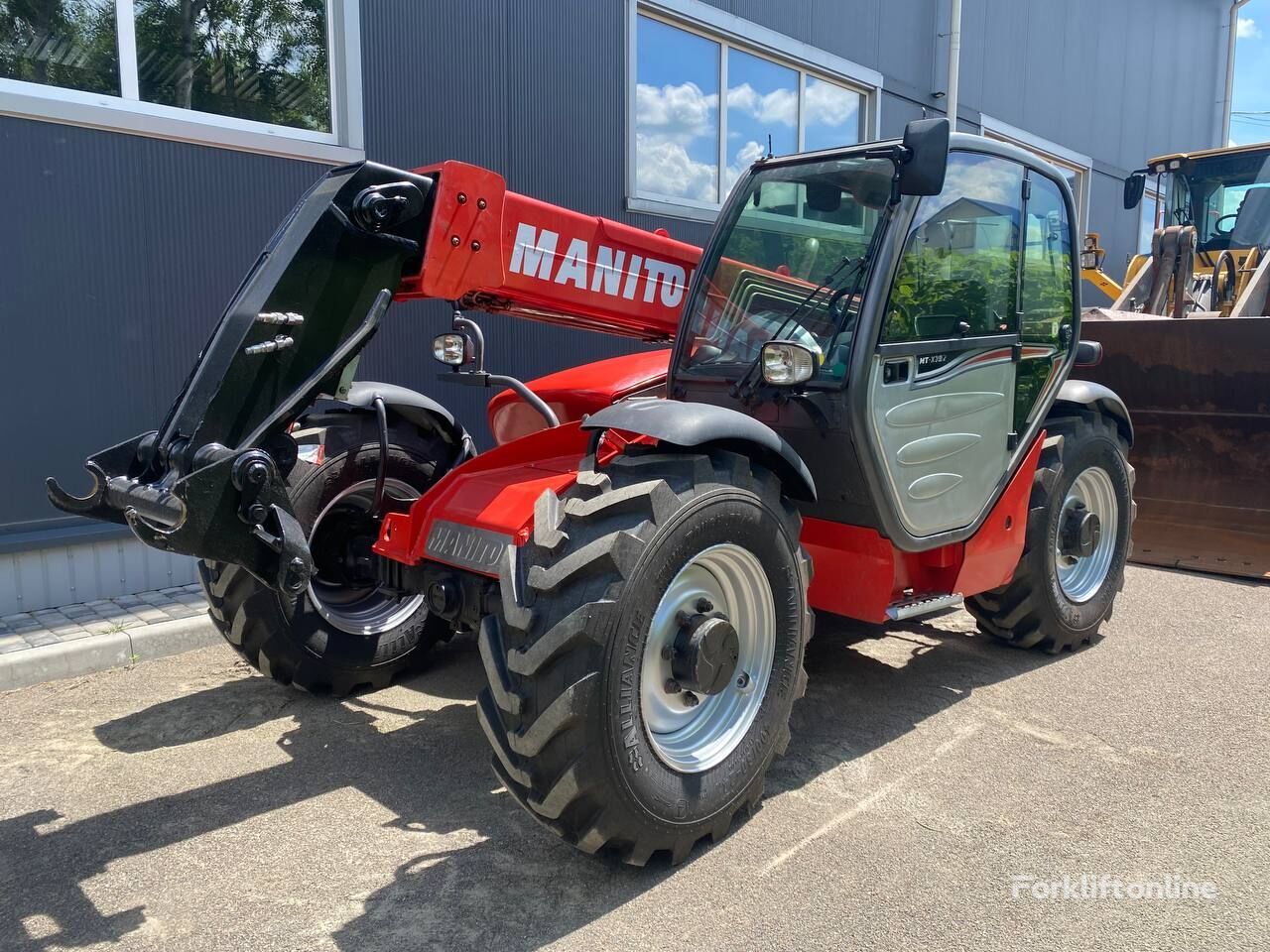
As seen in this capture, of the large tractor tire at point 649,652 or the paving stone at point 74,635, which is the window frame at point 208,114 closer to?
the paving stone at point 74,635

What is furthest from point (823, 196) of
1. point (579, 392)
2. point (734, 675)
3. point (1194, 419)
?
point (1194, 419)

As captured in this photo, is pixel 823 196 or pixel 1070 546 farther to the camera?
pixel 1070 546

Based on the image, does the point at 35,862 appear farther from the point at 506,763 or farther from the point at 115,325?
the point at 115,325

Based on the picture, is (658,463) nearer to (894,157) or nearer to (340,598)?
(894,157)

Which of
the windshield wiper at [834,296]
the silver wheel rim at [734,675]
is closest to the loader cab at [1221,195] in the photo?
the windshield wiper at [834,296]

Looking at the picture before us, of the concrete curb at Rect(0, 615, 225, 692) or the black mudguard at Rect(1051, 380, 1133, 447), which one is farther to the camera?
the black mudguard at Rect(1051, 380, 1133, 447)

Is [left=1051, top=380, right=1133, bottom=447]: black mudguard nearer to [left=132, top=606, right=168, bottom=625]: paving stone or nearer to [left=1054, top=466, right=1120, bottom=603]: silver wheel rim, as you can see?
[left=1054, top=466, right=1120, bottom=603]: silver wheel rim

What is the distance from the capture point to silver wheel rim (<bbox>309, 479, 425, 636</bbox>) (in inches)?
161

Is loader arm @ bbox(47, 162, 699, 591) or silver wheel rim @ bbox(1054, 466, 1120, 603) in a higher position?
loader arm @ bbox(47, 162, 699, 591)

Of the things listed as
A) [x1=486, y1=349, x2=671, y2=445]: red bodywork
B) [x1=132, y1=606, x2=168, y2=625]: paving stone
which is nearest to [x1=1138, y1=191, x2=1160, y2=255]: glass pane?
[x1=486, y1=349, x2=671, y2=445]: red bodywork

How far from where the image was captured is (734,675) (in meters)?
3.21

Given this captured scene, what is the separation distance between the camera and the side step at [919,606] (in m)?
3.84

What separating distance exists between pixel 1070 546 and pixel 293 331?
147 inches

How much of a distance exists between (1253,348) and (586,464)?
490 cm
